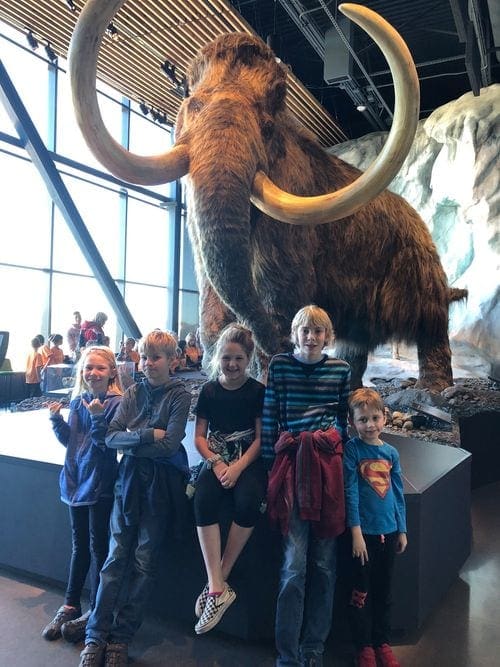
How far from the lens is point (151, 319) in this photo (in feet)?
35.4

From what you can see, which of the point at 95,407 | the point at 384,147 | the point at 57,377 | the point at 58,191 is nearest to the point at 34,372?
the point at 57,377

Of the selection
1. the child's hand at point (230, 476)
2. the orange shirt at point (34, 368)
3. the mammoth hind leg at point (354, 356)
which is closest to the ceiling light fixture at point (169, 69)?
the orange shirt at point (34, 368)

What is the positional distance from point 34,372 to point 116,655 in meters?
5.06

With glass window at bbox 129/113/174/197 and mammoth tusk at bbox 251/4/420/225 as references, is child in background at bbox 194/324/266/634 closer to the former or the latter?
mammoth tusk at bbox 251/4/420/225

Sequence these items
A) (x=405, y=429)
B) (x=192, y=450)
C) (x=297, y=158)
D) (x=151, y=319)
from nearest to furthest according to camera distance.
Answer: (x=192, y=450), (x=297, y=158), (x=405, y=429), (x=151, y=319)

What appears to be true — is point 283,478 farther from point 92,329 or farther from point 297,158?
point 92,329

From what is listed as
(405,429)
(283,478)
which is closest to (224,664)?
(283,478)

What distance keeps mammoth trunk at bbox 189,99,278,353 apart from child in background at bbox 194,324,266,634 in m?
0.42

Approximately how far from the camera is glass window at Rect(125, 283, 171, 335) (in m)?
10.2

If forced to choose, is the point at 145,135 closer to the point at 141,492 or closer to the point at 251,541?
the point at 141,492

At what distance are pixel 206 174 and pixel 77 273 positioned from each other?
7.06m

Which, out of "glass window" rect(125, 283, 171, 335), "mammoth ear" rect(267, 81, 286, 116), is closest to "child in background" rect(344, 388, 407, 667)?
"mammoth ear" rect(267, 81, 286, 116)

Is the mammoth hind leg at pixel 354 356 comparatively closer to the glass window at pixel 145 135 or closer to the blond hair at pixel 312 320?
the blond hair at pixel 312 320

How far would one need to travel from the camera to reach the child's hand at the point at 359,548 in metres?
1.63
